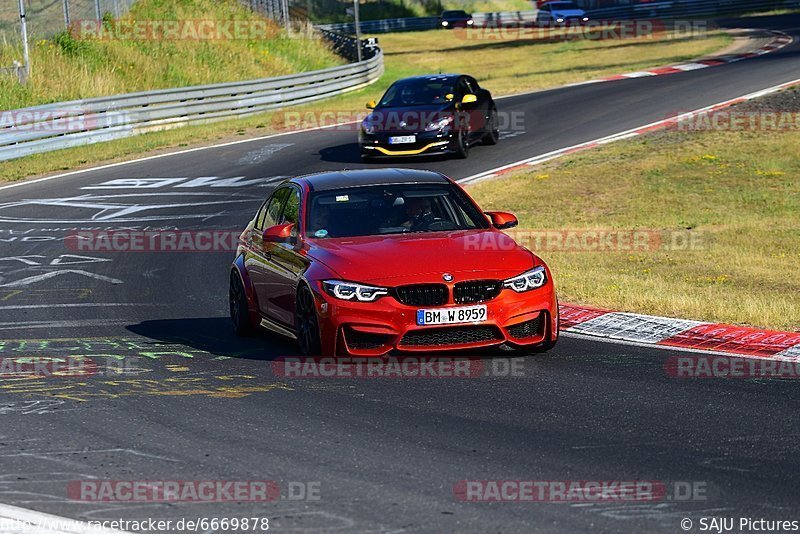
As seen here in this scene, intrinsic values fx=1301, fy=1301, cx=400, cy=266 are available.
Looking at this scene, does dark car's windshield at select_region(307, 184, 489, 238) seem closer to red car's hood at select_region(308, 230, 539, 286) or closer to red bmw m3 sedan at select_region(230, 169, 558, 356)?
red bmw m3 sedan at select_region(230, 169, 558, 356)

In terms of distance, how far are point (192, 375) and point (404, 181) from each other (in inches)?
108

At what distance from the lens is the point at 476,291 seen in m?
9.70

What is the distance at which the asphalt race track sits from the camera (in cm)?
607

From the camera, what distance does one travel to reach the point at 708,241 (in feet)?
59.0

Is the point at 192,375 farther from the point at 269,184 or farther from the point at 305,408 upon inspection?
the point at 269,184

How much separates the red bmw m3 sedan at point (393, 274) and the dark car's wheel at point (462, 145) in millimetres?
13973

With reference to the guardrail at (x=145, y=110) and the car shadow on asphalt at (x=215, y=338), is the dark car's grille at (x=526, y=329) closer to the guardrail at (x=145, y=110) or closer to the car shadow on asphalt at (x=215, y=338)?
the car shadow on asphalt at (x=215, y=338)

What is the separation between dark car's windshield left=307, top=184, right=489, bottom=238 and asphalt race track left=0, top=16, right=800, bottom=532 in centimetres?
115

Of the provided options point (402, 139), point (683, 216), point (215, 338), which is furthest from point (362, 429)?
point (402, 139)

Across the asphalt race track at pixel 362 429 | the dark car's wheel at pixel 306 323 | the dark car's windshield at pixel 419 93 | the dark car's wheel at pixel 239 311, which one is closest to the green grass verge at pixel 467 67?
the dark car's windshield at pixel 419 93

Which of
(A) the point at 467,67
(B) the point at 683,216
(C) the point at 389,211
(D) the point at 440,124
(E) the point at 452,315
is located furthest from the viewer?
(A) the point at 467,67

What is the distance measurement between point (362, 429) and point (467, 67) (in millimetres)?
48580

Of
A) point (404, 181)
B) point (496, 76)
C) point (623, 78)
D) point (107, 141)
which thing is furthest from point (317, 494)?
point (496, 76)

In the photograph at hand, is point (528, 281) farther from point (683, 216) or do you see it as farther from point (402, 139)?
point (402, 139)
